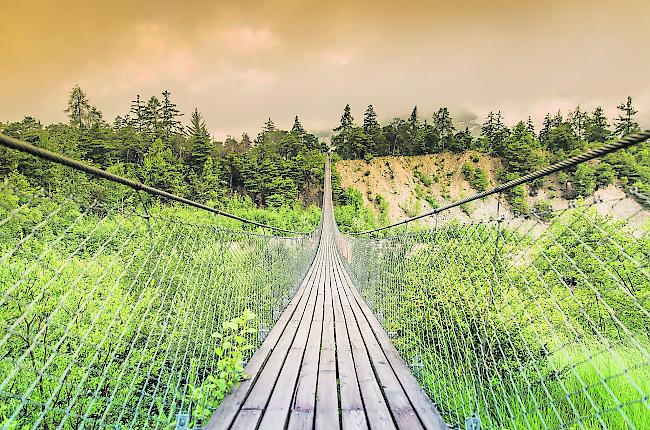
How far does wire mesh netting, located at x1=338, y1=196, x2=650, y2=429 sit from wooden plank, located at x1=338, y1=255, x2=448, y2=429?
6cm

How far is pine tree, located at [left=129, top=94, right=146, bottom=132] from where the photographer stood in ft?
127

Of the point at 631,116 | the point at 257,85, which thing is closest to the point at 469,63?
the point at 631,116

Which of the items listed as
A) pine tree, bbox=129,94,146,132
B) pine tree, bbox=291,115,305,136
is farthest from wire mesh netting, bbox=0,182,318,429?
pine tree, bbox=291,115,305,136

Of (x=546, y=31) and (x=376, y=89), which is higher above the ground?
(x=546, y=31)

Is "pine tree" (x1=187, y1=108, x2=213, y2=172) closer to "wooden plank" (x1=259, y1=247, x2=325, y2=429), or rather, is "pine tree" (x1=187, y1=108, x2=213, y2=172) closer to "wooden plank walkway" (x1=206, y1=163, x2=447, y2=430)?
"wooden plank walkway" (x1=206, y1=163, x2=447, y2=430)

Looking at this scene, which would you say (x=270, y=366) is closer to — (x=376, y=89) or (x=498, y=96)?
(x=376, y=89)

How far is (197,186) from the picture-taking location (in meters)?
27.2

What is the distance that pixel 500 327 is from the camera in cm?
280

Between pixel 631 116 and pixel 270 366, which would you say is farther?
pixel 631 116

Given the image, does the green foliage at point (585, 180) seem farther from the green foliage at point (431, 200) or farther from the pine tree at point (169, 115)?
the pine tree at point (169, 115)

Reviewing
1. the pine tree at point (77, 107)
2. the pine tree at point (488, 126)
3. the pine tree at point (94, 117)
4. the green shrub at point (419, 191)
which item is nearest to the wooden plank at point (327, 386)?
the green shrub at point (419, 191)

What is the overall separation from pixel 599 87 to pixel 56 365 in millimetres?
93074

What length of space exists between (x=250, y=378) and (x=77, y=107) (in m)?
41.7

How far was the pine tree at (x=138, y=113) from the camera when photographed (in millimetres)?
38731
